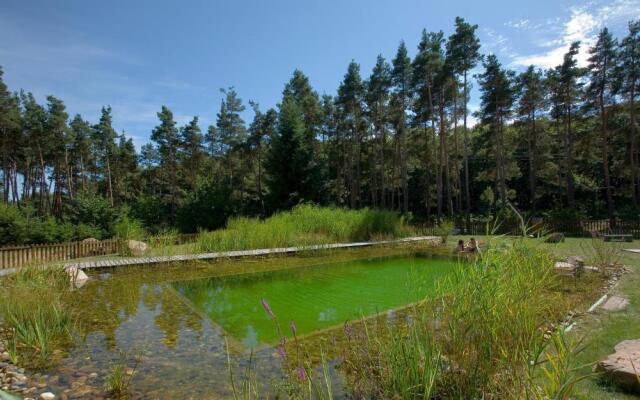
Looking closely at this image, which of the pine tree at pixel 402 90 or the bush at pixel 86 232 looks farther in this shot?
the pine tree at pixel 402 90

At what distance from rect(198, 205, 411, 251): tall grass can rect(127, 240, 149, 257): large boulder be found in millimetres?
1757

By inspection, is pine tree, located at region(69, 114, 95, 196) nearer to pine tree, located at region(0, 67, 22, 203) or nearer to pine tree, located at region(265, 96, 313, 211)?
pine tree, located at region(0, 67, 22, 203)

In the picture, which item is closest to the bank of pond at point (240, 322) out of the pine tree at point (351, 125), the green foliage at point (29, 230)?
the green foliage at point (29, 230)

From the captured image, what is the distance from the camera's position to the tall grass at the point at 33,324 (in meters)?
4.22

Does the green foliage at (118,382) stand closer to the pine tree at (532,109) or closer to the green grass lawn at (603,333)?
the green grass lawn at (603,333)

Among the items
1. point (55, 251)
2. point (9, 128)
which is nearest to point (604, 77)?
point (55, 251)

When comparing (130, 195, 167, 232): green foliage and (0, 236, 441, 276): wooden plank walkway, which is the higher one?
(130, 195, 167, 232): green foliage

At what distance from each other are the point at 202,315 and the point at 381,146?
80.1 feet

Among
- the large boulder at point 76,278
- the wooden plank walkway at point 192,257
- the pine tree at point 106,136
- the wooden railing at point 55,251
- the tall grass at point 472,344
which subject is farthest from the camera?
the pine tree at point 106,136

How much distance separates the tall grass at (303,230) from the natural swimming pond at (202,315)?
8.75 ft

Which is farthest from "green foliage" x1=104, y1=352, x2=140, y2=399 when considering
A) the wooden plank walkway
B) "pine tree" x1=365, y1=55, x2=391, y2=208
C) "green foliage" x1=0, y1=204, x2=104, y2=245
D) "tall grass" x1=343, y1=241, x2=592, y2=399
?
"pine tree" x1=365, y1=55, x2=391, y2=208

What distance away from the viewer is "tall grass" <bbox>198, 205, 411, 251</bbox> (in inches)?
521

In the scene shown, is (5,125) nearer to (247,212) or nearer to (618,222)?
→ (247,212)

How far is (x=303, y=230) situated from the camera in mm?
15008
